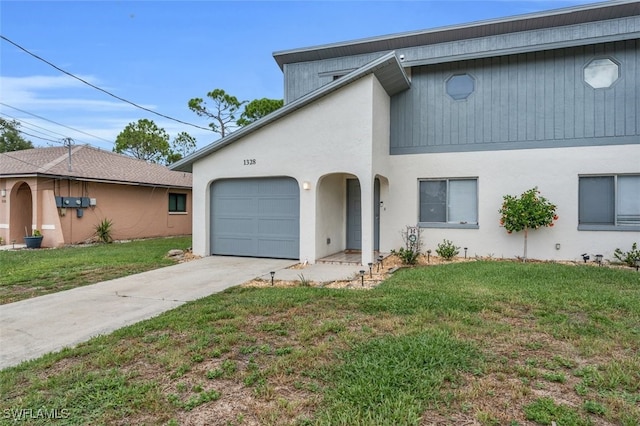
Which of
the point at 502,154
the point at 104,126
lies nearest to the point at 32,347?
the point at 502,154

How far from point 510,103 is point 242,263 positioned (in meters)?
8.21

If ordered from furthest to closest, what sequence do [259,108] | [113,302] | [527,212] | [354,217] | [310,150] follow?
[259,108] → [354,217] → [310,150] → [527,212] → [113,302]

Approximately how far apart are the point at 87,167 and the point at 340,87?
12.5 meters

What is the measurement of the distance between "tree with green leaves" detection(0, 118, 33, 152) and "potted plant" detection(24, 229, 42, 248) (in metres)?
24.8

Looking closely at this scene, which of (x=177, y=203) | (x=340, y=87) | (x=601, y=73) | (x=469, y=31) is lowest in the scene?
(x=177, y=203)

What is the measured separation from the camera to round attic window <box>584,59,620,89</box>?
9.10 meters

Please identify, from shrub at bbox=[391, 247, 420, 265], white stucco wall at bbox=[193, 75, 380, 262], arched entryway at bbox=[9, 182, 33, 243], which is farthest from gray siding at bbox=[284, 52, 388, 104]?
arched entryway at bbox=[9, 182, 33, 243]

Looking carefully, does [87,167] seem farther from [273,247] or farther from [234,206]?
Result: [273,247]

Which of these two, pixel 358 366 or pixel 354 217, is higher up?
pixel 354 217

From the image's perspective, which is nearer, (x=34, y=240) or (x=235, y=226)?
(x=235, y=226)

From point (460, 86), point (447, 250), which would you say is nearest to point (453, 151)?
point (460, 86)

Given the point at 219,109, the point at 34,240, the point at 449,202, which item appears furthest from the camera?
the point at 219,109

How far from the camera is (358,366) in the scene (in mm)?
3291

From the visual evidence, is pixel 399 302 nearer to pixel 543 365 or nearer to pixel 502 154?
pixel 543 365
